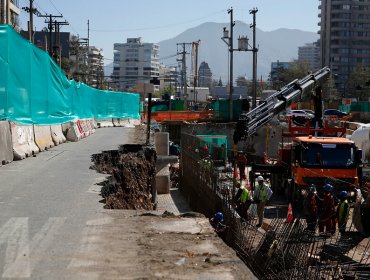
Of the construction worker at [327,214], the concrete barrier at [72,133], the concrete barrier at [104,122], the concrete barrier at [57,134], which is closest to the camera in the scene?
the construction worker at [327,214]

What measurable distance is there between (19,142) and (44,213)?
26.3 feet

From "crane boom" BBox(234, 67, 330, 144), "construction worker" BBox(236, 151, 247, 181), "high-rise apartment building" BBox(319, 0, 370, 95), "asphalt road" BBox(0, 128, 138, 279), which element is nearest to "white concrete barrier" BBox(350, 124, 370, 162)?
"crane boom" BBox(234, 67, 330, 144)

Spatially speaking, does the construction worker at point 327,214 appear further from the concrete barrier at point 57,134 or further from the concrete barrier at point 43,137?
the concrete barrier at point 57,134

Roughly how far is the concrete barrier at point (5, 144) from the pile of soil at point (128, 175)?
2251 mm

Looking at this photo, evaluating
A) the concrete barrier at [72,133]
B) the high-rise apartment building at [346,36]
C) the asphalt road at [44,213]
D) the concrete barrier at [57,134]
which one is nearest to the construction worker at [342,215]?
the asphalt road at [44,213]

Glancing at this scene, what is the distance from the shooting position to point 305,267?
9.51m

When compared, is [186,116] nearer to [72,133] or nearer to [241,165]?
[241,165]

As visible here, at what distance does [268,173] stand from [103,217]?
669 inches

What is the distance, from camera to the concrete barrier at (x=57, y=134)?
22.6 meters

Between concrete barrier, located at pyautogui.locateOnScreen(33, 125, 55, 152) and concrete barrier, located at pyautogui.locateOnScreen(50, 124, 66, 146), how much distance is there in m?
0.49

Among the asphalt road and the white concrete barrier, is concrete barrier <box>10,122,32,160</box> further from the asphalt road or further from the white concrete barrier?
the white concrete barrier

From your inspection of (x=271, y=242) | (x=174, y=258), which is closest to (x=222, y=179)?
(x=271, y=242)

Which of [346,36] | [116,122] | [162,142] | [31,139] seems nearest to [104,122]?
[116,122]

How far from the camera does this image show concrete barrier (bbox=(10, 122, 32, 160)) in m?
16.0
